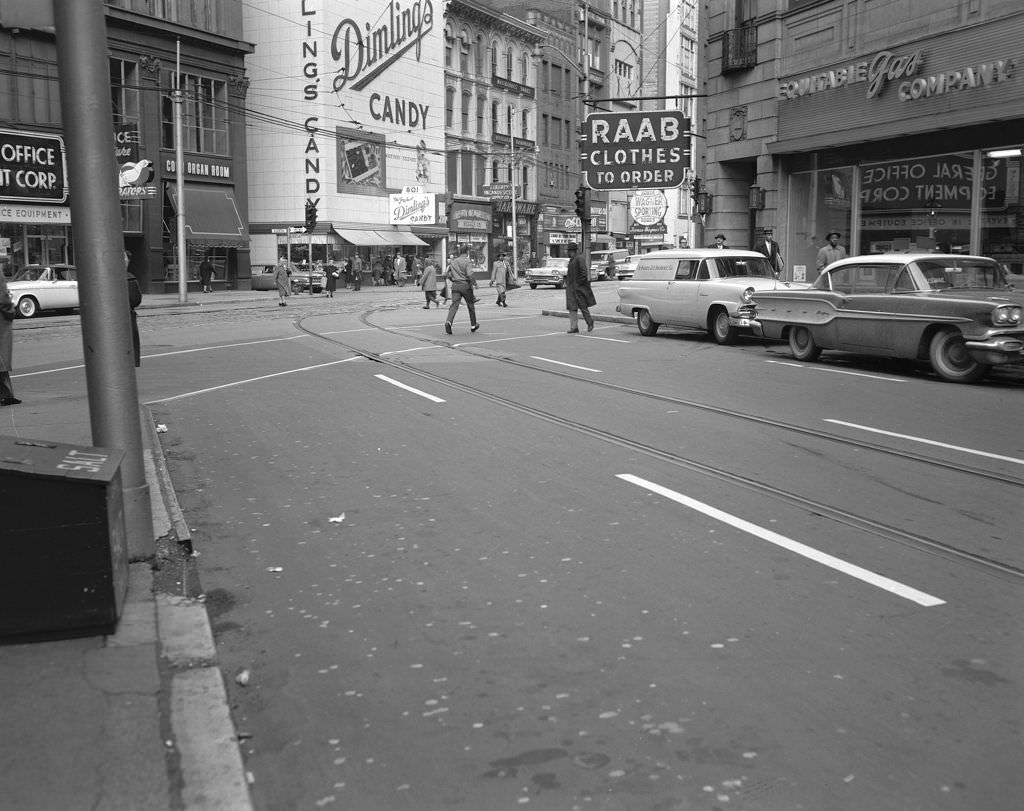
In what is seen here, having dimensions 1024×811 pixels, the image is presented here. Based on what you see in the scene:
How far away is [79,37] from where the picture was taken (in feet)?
18.7

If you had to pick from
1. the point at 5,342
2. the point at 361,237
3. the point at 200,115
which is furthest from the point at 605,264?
the point at 5,342

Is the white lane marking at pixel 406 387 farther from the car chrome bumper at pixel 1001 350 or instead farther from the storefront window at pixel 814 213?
the storefront window at pixel 814 213

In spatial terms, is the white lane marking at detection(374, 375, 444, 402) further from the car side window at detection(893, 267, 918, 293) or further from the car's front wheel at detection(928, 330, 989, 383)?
the car side window at detection(893, 267, 918, 293)

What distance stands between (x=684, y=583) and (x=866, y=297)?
10882 mm

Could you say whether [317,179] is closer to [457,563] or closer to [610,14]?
[610,14]

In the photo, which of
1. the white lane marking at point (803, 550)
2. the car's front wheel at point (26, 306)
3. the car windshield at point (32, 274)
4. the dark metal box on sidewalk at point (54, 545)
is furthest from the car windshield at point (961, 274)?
the car windshield at point (32, 274)

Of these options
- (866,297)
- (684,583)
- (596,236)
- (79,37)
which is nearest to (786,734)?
(684,583)

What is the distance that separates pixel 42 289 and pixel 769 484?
30.0 meters

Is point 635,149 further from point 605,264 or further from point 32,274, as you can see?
point 605,264

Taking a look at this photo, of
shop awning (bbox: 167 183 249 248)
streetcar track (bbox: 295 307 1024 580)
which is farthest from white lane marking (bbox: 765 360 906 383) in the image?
shop awning (bbox: 167 183 249 248)

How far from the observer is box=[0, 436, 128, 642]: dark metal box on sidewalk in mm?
4551

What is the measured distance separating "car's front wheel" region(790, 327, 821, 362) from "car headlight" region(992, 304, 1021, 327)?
11.2 ft

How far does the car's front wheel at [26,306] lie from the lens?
105 ft

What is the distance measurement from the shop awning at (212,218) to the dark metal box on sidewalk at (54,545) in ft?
146
